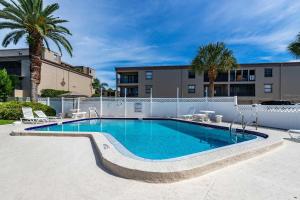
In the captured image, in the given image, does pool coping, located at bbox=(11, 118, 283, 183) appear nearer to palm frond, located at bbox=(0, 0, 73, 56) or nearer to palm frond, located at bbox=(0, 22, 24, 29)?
palm frond, located at bbox=(0, 0, 73, 56)

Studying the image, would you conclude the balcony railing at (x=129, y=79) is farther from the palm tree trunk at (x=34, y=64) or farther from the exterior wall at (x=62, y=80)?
the palm tree trunk at (x=34, y=64)

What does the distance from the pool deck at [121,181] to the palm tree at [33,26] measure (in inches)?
621

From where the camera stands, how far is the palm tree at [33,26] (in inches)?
752

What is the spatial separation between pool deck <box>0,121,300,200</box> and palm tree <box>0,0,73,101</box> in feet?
51.7

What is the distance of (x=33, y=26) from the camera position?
19.5m

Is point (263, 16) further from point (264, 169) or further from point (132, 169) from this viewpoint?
point (132, 169)

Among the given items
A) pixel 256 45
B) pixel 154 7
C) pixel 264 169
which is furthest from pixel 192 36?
pixel 264 169

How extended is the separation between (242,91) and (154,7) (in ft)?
78.1

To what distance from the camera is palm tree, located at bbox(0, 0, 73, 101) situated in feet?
62.6

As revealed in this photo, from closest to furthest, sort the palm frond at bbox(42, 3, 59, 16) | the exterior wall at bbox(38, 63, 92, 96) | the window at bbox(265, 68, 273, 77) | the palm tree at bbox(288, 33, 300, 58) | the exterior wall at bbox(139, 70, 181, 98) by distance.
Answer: the palm tree at bbox(288, 33, 300, 58) < the palm frond at bbox(42, 3, 59, 16) < the exterior wall at bbox(38, 63, 92, 96) < the window at bbox(265, 68, 273, 77) < the exterior wall at bbox(139, 70, 181, 98)

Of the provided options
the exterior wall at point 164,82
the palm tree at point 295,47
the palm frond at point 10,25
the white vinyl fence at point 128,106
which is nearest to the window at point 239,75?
the exterior wall at point 164,82

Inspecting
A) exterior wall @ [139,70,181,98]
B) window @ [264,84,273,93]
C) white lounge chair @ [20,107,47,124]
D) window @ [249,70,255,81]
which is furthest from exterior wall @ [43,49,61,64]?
window @ [264,84,273,93]

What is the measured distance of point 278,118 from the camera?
14250 mm

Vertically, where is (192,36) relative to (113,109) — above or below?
above
